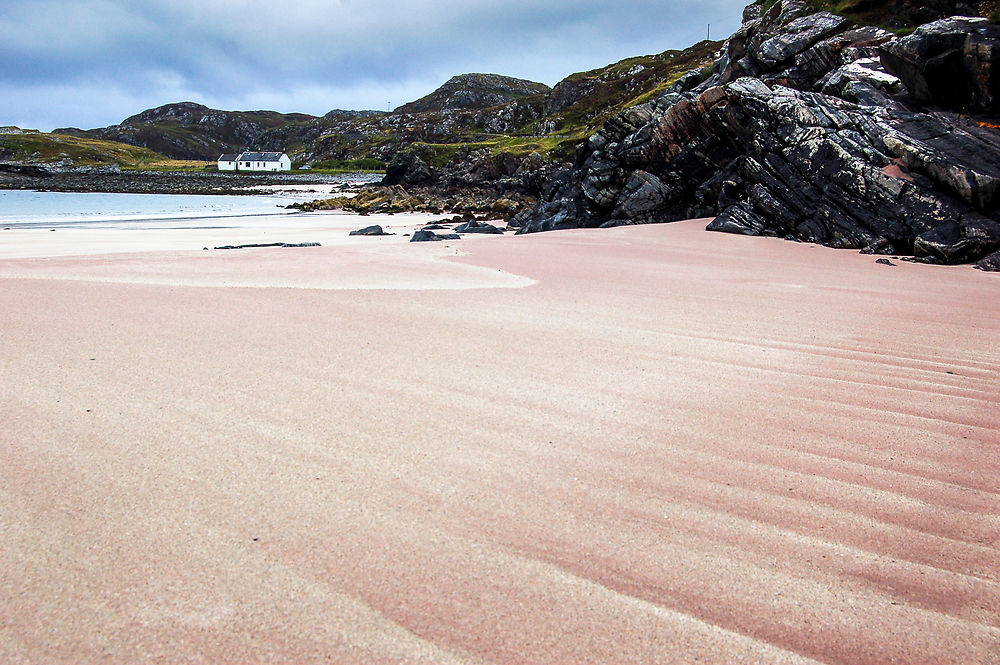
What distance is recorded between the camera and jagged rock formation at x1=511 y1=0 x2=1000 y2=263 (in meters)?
11.1

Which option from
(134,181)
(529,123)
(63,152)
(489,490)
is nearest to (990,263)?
(489,490)

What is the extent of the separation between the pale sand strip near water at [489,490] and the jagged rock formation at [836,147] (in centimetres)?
755

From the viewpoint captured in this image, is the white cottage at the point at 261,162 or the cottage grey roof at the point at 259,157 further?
the cottage grey roof at the point at 259,157

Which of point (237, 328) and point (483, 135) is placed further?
point (483, 135)

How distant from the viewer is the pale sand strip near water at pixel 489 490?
167cm

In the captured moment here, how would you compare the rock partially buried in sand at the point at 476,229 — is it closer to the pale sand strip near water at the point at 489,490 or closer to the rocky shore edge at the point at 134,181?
the pale sand strip near water at the point at 489,490

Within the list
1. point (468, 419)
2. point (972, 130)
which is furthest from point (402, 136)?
point (468, 419)

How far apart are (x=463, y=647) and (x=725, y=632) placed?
0.74 meters

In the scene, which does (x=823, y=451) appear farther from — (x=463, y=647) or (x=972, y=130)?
(x=972, y=130)

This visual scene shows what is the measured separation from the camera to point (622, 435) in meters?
2.96

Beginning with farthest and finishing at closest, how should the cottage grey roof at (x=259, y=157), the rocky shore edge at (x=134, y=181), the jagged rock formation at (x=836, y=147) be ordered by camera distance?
1. the cottage grey roof at (x=259, y=157)
2. the rocky shore edge at (x=134, y=181)
3. the jagged rock formation at (x=836, y=147)

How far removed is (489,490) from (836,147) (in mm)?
13729

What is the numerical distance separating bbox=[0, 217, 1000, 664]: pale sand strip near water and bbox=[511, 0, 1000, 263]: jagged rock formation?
7.55 metres

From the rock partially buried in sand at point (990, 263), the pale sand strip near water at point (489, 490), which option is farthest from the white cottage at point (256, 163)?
the pale sand strip near water at point (489, 490)
